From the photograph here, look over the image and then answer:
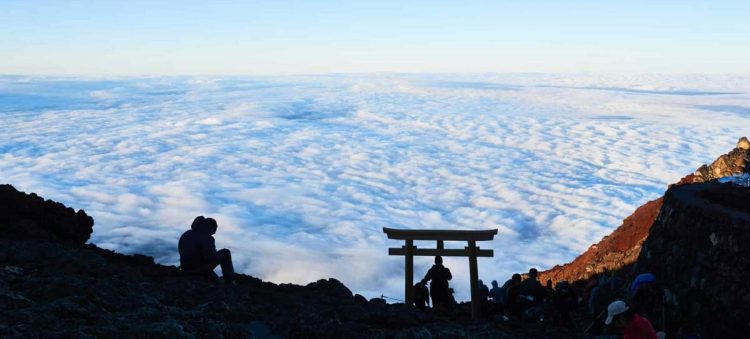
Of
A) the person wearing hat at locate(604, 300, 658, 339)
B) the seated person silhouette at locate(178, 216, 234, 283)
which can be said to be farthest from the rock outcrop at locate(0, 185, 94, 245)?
the person wearing hat at locate(604, 300, 658, 339)

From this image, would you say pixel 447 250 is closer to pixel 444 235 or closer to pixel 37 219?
pixel 444 235

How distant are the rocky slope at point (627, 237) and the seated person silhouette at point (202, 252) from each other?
1016cm

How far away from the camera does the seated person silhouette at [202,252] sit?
9.39m

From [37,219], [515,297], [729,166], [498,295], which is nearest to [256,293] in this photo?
[515,297]

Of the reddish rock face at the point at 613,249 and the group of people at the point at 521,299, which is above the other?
the group of people at the point at 521,299

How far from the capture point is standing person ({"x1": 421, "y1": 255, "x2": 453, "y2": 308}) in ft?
35.6

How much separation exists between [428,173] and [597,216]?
39.0m

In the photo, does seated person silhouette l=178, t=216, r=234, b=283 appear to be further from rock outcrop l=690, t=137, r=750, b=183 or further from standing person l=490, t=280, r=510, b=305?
rock outcrop l=690, t=137, r=750, b=183

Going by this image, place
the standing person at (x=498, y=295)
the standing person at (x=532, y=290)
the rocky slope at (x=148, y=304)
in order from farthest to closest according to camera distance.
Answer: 1. the standing person at (x=498, y=295)
2. the standing person at (x=532, y=290)
3. the rocky slope at (x=148, y=304)

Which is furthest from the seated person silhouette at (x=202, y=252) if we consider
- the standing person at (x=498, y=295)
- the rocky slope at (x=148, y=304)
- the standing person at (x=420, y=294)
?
the standing person at (x=498, y=295)

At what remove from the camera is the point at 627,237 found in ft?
68.4

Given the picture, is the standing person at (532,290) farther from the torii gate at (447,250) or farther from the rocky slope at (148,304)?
the rocky slope at (148,304)

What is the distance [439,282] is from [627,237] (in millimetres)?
11842

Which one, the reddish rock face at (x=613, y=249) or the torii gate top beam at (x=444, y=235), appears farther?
the reddish rock face at (x=613, y=249)
